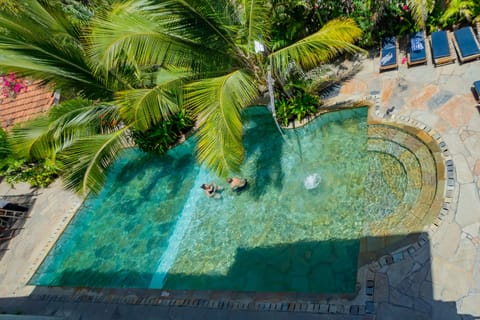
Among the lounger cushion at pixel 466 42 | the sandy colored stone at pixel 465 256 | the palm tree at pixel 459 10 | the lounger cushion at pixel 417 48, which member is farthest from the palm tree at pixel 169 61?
the sandy colored stone at pixel 465 256

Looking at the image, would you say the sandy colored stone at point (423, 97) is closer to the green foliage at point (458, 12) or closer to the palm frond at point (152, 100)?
the green foliage at point (458, 12)

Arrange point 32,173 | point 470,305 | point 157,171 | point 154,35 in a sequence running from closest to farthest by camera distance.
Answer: point 470,305 → point 154,35 → point 157,171 → point 32,173

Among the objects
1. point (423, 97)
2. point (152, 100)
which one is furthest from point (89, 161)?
point (423, 97)

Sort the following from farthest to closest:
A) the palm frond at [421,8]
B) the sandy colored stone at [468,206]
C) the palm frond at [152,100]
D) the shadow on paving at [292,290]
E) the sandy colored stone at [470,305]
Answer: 1. the palm frond at [421,8]
2. the palm frond at [152,100]
3. the sandy colored stone at [468,206]
4. the shadow on paving at [292,290]
5. the sandy colored stone at [470,305]

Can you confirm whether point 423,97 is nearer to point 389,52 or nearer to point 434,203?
point 389,52

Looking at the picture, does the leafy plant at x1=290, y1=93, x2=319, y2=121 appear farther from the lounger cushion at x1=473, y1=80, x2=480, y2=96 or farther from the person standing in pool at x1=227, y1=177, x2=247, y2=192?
the lounger cushion at x1=473, y1=80, x2=480, y2=96

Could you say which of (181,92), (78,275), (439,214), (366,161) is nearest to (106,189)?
(78,275)

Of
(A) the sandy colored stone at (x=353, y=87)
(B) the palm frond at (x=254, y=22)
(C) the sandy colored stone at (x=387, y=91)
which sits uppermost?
(B) the palm frond at (x=254, y=22)

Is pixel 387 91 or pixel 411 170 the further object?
pixel 387 91
